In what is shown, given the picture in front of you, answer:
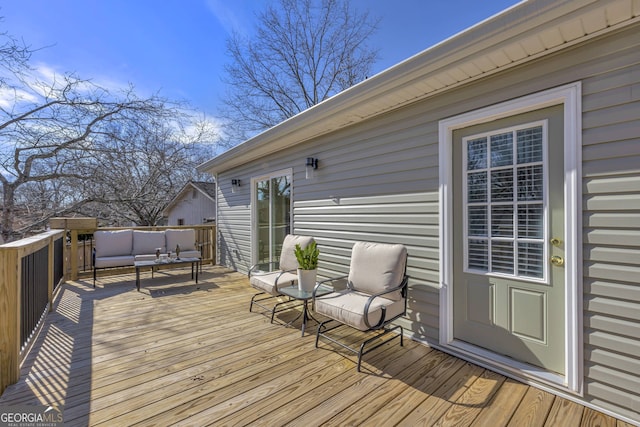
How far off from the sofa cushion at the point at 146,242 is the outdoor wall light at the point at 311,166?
158 inches

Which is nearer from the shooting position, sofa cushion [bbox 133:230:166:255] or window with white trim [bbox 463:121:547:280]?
window with white trim [bbox 463:121:547:280]

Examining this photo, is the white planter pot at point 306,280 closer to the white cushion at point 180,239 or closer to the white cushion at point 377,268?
the white cushion at point 377,268

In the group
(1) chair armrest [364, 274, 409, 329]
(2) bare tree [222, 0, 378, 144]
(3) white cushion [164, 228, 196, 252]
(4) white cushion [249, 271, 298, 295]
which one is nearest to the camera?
(1) chair armrest [364, 274, 409, 329]

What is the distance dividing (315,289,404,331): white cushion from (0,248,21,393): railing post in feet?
8.12

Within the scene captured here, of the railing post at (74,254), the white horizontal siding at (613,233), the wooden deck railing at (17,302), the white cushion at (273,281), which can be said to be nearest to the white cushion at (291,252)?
the white cushion at (273,281)

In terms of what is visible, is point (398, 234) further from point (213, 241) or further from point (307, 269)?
point (213, 241)

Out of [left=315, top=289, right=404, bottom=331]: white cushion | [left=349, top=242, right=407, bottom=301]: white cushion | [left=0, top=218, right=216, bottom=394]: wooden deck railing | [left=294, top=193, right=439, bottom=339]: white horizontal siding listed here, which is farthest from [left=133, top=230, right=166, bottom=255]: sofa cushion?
[left=349, top=242, right=407, bottom=301]: white cushion

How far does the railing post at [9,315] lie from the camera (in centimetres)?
216

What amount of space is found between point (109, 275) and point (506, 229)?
7.44 meters

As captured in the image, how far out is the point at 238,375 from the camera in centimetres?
243

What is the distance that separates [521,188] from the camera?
2432 mm

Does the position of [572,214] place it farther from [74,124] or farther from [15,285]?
[74,124]

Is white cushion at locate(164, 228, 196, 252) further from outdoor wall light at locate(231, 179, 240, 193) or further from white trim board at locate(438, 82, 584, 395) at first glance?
white trim board at locate(438, 82, 584, 395)

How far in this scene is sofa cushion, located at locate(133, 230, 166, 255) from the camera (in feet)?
20.2
